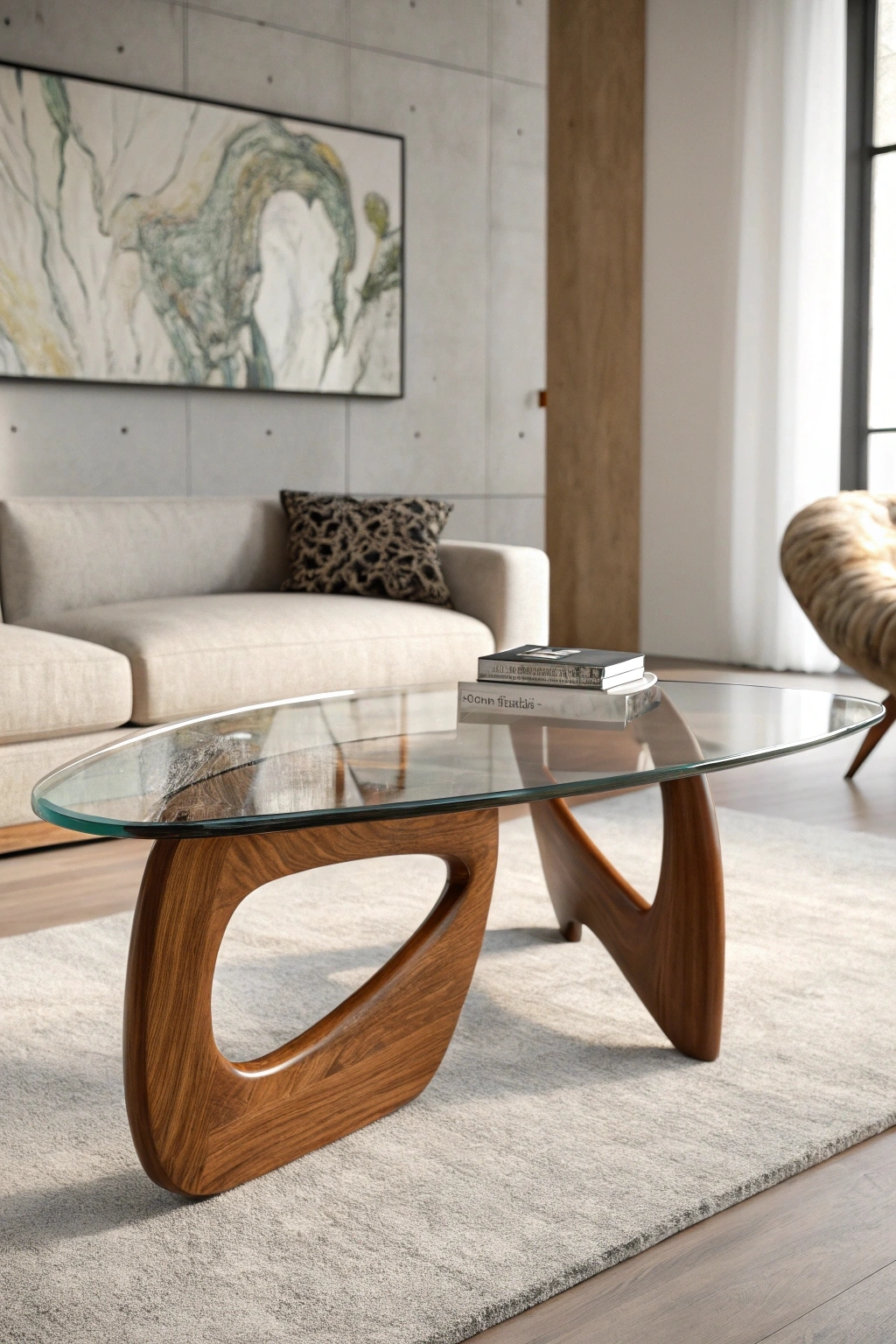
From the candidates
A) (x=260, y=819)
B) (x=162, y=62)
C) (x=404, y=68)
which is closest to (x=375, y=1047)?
(x=260, y=819)

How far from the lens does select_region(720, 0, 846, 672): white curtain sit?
586 cm

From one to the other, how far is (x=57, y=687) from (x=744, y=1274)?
2.03 m

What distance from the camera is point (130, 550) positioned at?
152 inches

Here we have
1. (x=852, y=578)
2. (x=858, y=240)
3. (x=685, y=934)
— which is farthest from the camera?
(x=858, y=240)

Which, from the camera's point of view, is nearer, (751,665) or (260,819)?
(260,819)

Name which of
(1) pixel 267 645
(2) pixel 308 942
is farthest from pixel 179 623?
(2) pixel 308 942

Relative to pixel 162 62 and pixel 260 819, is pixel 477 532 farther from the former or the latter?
pixel 260 819

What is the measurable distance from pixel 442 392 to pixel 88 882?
2762 millimetres

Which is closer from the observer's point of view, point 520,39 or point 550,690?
point 550,690

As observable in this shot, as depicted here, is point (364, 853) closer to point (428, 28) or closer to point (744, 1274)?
point (744, 1274)

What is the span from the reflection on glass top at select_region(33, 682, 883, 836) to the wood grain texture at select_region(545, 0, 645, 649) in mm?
4444

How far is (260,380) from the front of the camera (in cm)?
458

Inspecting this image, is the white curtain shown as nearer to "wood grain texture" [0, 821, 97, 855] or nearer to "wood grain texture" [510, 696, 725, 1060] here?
"wood grain texture" [0, 821, 97, 855]

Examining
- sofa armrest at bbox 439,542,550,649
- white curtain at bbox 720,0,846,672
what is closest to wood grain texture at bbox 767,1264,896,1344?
sofa armrest at bbox 439,542,550,649
